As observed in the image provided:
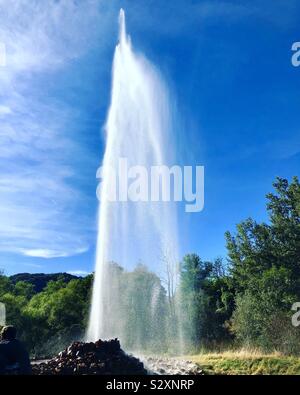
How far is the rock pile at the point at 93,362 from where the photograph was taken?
16.4 meters

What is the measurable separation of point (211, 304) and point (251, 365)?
76.0 feet

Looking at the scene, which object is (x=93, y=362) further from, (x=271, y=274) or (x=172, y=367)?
(x=271, y=274)

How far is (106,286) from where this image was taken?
69.7ft

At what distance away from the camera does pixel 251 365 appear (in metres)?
19.1

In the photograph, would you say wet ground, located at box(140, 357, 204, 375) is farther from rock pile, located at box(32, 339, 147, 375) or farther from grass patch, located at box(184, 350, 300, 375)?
rock pile, located at box(32, 339, 147, 375)

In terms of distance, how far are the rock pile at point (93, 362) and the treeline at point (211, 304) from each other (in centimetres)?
411

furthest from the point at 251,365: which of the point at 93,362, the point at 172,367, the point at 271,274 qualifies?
the point at 271,274

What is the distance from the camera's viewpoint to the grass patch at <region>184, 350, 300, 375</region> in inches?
731

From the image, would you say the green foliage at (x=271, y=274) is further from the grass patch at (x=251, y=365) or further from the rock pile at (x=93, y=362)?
the rock pile at (x=93, y=362)

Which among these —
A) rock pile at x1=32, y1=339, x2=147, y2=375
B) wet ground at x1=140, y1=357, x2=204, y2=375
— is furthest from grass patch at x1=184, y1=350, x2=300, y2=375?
rock pile at x1=32, y1=339, x2=147, y2=375

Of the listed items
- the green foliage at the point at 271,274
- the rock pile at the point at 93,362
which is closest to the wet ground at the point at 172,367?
the rock pile at the point at 93,362
